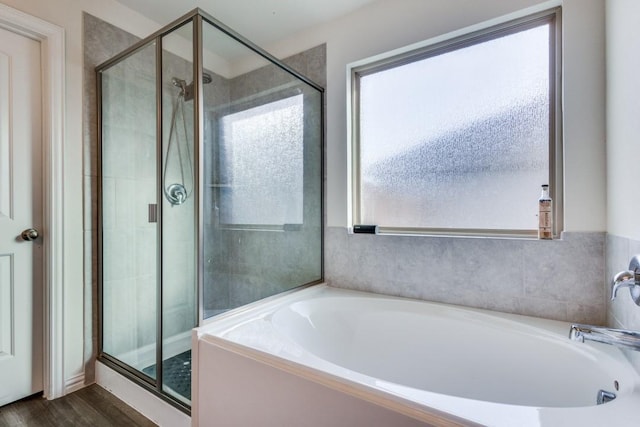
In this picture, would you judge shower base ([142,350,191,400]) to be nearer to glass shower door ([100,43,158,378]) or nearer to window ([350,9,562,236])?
glass shower door ([100,43,158,378])

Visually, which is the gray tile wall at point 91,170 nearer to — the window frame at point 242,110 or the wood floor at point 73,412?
the wood floor at point 73,412

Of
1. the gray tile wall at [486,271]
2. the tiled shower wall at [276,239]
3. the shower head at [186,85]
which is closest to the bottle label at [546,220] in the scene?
the gray tile wall at [486,271]

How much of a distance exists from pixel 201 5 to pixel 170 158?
1.14 metres

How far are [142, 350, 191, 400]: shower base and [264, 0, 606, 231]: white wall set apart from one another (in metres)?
1.16

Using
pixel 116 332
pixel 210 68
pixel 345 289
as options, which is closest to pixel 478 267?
pixel 345 289

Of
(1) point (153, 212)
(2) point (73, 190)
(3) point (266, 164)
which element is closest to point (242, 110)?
(3) point (266, 164)

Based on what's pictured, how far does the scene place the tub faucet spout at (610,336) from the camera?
0.80 m

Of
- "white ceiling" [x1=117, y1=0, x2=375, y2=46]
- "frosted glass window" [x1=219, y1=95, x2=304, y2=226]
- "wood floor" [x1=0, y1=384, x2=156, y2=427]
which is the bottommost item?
"wood floor" [x1=0, y1=384, x2=156, y2=427]

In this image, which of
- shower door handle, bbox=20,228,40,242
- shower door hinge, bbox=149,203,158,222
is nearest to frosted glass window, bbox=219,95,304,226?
shower door hinge, bbox=149,203,158,222

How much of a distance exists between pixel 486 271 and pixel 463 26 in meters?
1.31

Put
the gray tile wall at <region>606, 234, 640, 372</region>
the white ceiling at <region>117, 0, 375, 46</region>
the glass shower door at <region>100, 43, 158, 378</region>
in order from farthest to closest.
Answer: the white ceiling at <region>117, 0, 375, 46</region> < the glass shower door at <region>100, 43, 158, 378</region> < the gray tile wall at <region>606, 234, 640, 372</region>

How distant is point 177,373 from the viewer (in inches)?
61.3

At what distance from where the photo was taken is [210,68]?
4.75 ft

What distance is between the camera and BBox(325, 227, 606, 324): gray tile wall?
137cm
